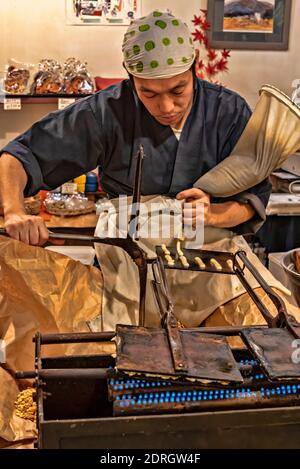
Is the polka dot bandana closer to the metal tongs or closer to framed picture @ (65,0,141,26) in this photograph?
the metal tongs

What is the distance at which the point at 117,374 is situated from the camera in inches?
35.7

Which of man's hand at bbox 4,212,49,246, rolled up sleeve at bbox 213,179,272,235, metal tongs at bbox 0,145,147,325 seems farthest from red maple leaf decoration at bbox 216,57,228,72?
man's hand at bbox 4,212,49,246

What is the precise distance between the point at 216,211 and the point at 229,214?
0.05 meters

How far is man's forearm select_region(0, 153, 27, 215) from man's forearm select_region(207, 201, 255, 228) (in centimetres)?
52

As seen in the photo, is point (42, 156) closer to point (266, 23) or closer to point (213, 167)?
point (213, 167)

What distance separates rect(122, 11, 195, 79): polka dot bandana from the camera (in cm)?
150

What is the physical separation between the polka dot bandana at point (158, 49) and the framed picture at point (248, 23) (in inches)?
80.4

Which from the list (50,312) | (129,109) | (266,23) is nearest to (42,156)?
(129,109)

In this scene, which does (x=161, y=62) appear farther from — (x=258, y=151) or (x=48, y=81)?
(x=48, y=81)

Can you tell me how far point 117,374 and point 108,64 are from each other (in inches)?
113

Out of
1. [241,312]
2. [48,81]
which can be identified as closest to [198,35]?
[48,81]

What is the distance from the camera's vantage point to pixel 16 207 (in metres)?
1.56

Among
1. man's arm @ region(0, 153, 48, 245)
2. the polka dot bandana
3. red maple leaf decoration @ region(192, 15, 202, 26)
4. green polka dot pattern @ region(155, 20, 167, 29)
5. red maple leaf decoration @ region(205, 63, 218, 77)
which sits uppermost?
red maple leaf decoration @ region(192, 15, 202, 26)
